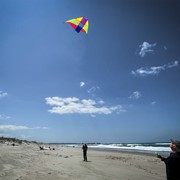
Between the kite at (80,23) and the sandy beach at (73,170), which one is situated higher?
the kite at (80,23)

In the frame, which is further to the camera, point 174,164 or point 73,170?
point 73,170

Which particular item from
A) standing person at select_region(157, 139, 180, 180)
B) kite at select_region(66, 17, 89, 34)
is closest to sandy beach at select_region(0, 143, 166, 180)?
standing person at select_region(157, 139, 180, 180)

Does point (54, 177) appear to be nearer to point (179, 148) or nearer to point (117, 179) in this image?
point (117, 179)

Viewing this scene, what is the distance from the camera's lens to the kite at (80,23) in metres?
16.1

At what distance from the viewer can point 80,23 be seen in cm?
1638

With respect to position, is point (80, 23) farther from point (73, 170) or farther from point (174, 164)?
point (174, 164)

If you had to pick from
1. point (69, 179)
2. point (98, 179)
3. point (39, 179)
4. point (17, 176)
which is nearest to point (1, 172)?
point (17, 176)

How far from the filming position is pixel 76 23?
16219 mm

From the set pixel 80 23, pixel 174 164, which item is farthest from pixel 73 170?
pixel 174 164

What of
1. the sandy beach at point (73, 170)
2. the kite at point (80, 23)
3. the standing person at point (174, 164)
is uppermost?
the kite at point (80, 23)

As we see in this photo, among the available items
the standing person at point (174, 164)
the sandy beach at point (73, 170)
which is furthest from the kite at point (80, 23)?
the standing person at point (174, 164)

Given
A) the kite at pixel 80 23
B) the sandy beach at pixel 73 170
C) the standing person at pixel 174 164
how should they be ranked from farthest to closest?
1. the kite at pixel 80 23
2. the sandy beach at pixel 73 170
3. the standing person at pixel 174 164

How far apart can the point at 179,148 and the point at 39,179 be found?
751cm

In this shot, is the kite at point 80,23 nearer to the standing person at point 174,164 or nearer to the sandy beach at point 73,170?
the sandy beach at point 73,170
